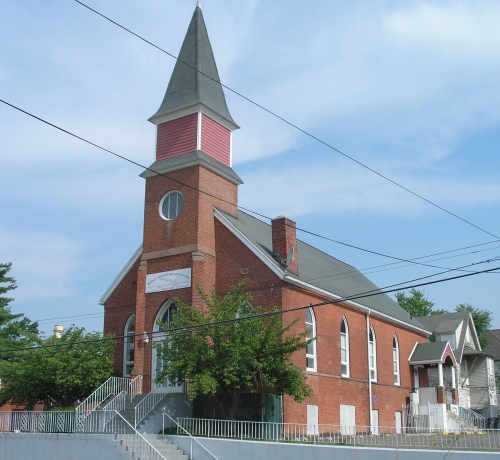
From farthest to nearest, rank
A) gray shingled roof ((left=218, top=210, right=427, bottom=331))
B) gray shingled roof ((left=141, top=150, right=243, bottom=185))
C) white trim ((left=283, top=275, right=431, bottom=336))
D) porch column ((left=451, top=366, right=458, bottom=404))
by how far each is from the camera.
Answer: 1. porch column ((left=451, top=366, right=458, bottom=404))
2. gray shingled roof ((left=141, top=150, right=243, bottom=185))
3. gray shingled roof ((left=218, top=210, right=427, bottom=331))
4. white trim ((left=283, top=275, right=431, bottom=336))

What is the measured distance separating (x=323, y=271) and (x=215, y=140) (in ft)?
28.8

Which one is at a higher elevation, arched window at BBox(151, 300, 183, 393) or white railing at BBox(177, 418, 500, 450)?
arched window at BBox(151, 300, 183, 393)

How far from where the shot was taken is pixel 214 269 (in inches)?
1171

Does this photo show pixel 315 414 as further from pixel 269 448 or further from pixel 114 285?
pixel 114 285

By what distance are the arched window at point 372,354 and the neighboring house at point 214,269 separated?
0.17 ft

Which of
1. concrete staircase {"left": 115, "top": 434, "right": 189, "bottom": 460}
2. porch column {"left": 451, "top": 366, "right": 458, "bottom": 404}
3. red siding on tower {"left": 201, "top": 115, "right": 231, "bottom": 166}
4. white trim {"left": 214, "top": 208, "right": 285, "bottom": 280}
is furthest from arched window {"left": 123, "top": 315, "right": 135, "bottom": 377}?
porch column {"left": 451, "top": 366, "right": 458, "bottom": 404}

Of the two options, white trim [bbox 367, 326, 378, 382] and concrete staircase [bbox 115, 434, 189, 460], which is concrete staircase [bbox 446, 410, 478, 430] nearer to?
Result: white trim [bbox 367, 326, 378, 382]

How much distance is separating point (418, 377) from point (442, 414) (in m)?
4.48

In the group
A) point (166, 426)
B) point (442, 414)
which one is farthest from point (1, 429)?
point (442, 414)

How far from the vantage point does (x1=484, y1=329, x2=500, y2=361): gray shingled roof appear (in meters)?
59.3

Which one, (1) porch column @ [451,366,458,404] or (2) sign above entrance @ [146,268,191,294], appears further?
(1) porch column @ [451,366,458,404]

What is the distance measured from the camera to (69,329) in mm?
29516

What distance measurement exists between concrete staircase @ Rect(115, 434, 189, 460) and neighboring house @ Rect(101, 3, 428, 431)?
4.40m

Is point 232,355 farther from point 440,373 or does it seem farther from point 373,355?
point 440,373
